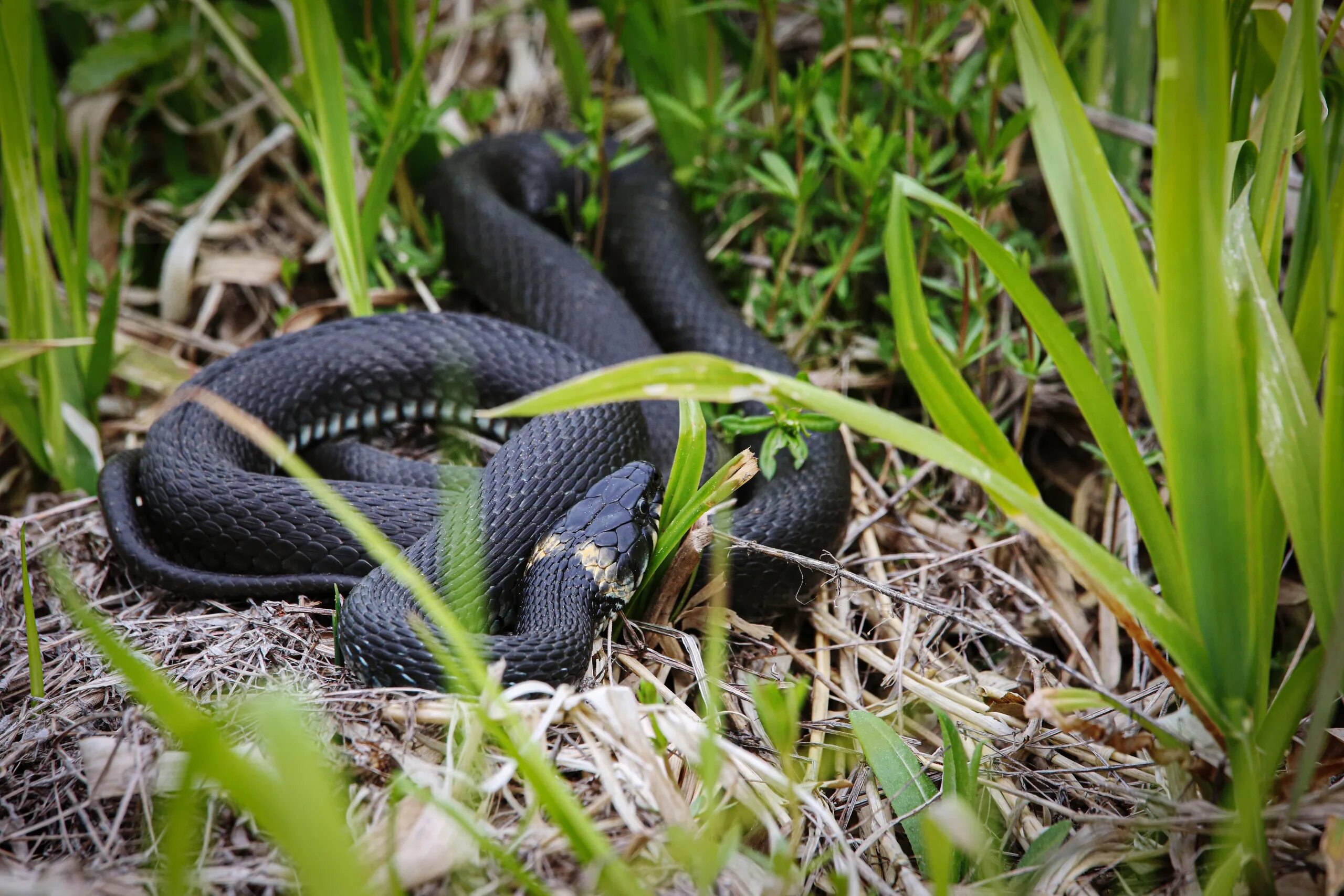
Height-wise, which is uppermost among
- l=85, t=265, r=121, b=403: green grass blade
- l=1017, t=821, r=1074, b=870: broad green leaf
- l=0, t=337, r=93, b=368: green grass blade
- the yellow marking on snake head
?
l=0, t=337, r=93, b=368: green grass blade

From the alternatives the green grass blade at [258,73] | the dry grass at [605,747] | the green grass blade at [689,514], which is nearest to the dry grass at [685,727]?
the dry grass at [605,747]

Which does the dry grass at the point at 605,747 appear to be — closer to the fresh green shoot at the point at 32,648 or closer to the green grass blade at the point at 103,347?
the fresh green shoot at the point at 32,648

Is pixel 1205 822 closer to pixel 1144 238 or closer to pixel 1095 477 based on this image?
pixel 1095 477

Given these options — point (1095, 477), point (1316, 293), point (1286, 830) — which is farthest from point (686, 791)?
point (1095, 477)

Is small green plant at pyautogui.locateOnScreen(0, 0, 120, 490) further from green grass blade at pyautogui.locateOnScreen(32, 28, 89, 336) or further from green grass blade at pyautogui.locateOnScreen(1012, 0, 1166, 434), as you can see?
green grass blade at pyautogui.locateOnScreen(1012, 0, 1166, 434)

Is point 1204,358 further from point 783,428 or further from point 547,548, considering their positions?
point 547,548

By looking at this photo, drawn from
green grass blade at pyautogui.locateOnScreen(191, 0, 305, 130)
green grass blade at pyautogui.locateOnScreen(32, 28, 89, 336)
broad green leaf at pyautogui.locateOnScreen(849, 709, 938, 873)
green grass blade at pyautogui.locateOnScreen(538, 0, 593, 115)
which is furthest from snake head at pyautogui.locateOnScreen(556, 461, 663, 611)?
green grass blade at pyautogui.locateOnScreen(538, 0, 593, 115)

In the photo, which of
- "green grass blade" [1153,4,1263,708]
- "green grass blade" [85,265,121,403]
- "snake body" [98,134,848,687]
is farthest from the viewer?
"green grass blade" [85,265,121,403]
